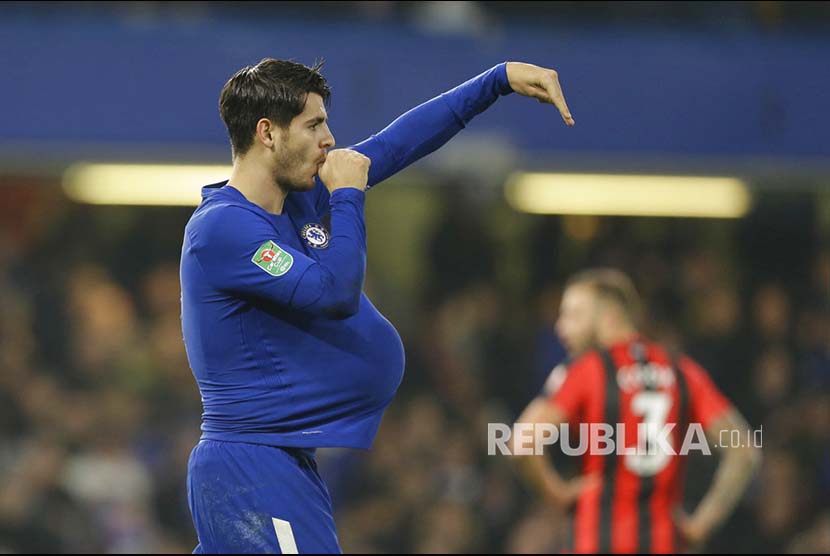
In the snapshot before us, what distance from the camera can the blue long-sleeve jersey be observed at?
10.2 feet

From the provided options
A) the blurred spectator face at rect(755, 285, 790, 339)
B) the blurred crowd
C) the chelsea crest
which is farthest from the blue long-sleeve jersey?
the blurred spectator face at rect(755, 285, 790, 339)

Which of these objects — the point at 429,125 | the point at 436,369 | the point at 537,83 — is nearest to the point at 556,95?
the point at 537,83

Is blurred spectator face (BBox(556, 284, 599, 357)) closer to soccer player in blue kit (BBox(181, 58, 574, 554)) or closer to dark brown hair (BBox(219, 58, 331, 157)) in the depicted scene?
soccer player in blue kit (BBox(181, 58, 574, 554))

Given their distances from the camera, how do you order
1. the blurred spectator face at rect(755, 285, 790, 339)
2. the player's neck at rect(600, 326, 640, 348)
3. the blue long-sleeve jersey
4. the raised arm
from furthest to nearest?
the blurred spectator face at rect(755, 285, 790, 339), the player's neck at rect(600, 326, 640, 348), the raised arm, the blue long-sleeve jersey

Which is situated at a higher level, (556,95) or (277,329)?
(556,95)

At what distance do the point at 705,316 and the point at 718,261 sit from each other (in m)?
0.51

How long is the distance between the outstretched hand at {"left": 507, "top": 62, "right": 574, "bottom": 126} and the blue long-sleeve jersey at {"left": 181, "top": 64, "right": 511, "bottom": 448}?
0.63 meters

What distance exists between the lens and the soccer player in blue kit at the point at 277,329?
314 cm

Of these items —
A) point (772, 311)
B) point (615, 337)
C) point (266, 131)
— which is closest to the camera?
point (266, 131)

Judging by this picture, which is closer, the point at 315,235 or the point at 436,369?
the point at 315,235

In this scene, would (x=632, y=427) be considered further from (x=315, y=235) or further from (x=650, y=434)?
(x=315, y=235)

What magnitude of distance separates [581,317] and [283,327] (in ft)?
8.60

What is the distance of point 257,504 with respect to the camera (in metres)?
3.17

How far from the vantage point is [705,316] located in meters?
9.10
